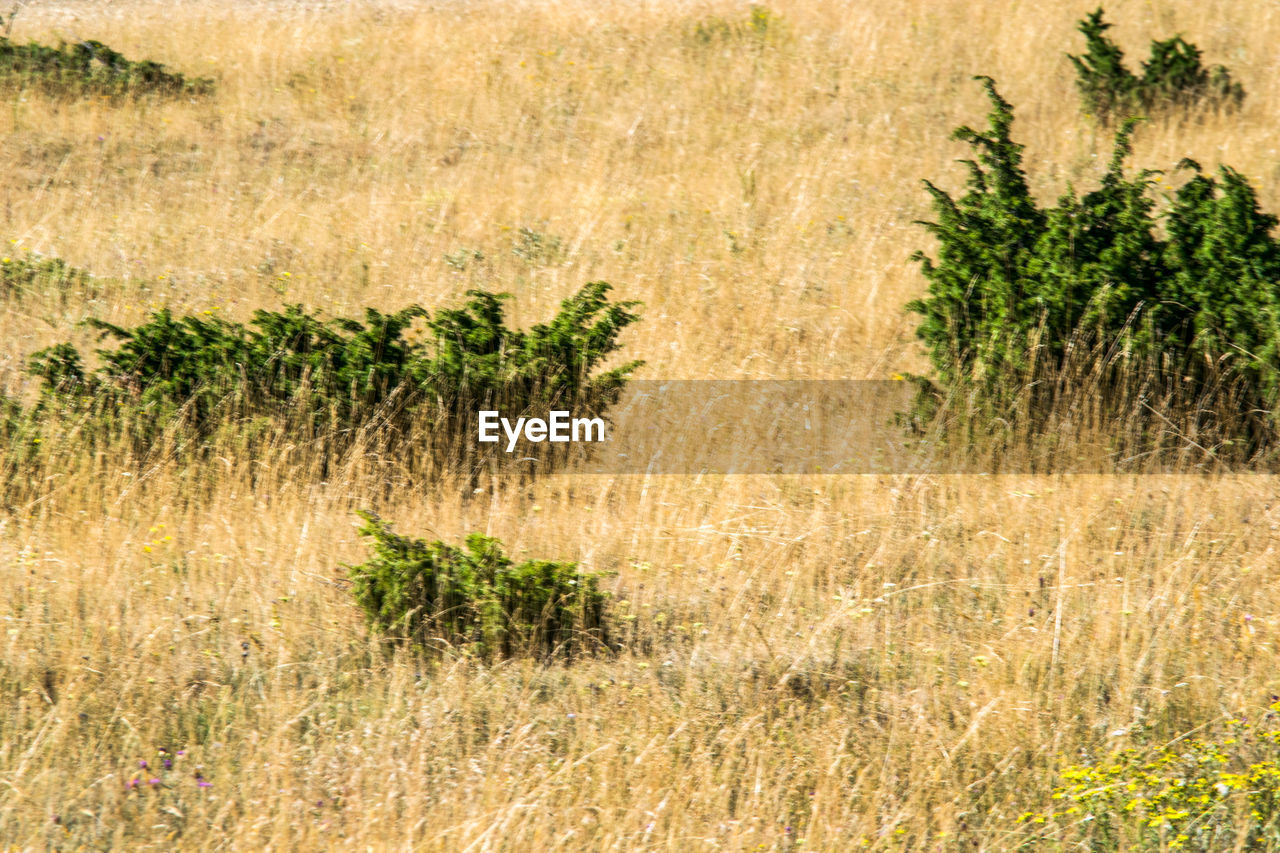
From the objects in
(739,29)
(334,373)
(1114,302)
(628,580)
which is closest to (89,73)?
(739,29)

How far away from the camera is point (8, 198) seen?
29.7ft

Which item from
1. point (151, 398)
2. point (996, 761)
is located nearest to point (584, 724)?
point (996, 761)

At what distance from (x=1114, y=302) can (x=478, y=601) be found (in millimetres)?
3560

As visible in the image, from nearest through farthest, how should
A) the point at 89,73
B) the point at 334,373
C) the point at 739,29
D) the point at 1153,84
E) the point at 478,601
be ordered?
the point at 478,601
the point at 334,373
the point at 1153,84
the point at 89,73
the point at 739,29

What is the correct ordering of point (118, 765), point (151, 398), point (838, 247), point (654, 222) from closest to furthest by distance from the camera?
1. point (118, 765)
2. point (151, 398)
3. point (838, 247)
4. point (654, 222)

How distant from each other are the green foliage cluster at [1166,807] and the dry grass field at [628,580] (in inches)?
4.3

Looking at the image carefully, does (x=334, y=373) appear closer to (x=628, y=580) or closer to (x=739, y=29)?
(x=628, y=580)

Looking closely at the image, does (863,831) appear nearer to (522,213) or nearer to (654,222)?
(654,222)

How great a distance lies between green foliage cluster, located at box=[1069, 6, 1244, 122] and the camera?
32.8 ft

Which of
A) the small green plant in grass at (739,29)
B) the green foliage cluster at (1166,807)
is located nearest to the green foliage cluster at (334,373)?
the green foliage cluster at (1166,807)

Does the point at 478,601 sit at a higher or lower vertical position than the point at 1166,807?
higher

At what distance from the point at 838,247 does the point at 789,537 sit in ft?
12.5

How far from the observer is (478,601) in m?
3.97

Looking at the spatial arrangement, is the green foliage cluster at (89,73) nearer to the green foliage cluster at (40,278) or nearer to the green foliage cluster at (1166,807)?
the green foliage cluster at (40,278)
